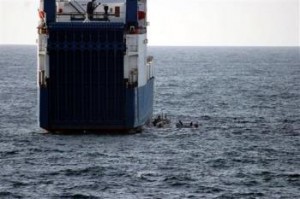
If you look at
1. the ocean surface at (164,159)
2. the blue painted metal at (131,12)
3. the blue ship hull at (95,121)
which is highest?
the blue painted metal at (131,12)

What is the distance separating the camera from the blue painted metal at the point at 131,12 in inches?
3179

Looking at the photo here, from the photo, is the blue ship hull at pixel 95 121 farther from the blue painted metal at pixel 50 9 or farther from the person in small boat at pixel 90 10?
the person in small boat at pixel 90 10

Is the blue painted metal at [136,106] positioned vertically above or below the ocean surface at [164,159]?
above

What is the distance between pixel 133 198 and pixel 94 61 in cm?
2484

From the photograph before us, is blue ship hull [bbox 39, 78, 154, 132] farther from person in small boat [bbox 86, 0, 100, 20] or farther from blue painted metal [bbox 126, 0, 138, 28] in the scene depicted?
person in small boat [bbox 86, 0, 100, 20]

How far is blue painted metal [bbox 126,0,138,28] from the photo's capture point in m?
80.8

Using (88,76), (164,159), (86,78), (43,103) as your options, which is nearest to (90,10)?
(88,76)

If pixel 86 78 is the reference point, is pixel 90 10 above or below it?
above

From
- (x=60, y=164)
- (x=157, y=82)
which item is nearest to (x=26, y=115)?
(x=60, y=164)

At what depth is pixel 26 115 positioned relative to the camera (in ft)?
335

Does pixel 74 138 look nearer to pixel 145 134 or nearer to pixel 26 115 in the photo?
pixel 145 134

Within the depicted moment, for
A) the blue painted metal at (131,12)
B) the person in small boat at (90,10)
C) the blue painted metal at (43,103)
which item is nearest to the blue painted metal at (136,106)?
the blue painted metal at (131,12)

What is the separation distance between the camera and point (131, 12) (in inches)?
3187

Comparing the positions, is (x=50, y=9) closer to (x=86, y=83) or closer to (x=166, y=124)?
(x=86, y=83)
